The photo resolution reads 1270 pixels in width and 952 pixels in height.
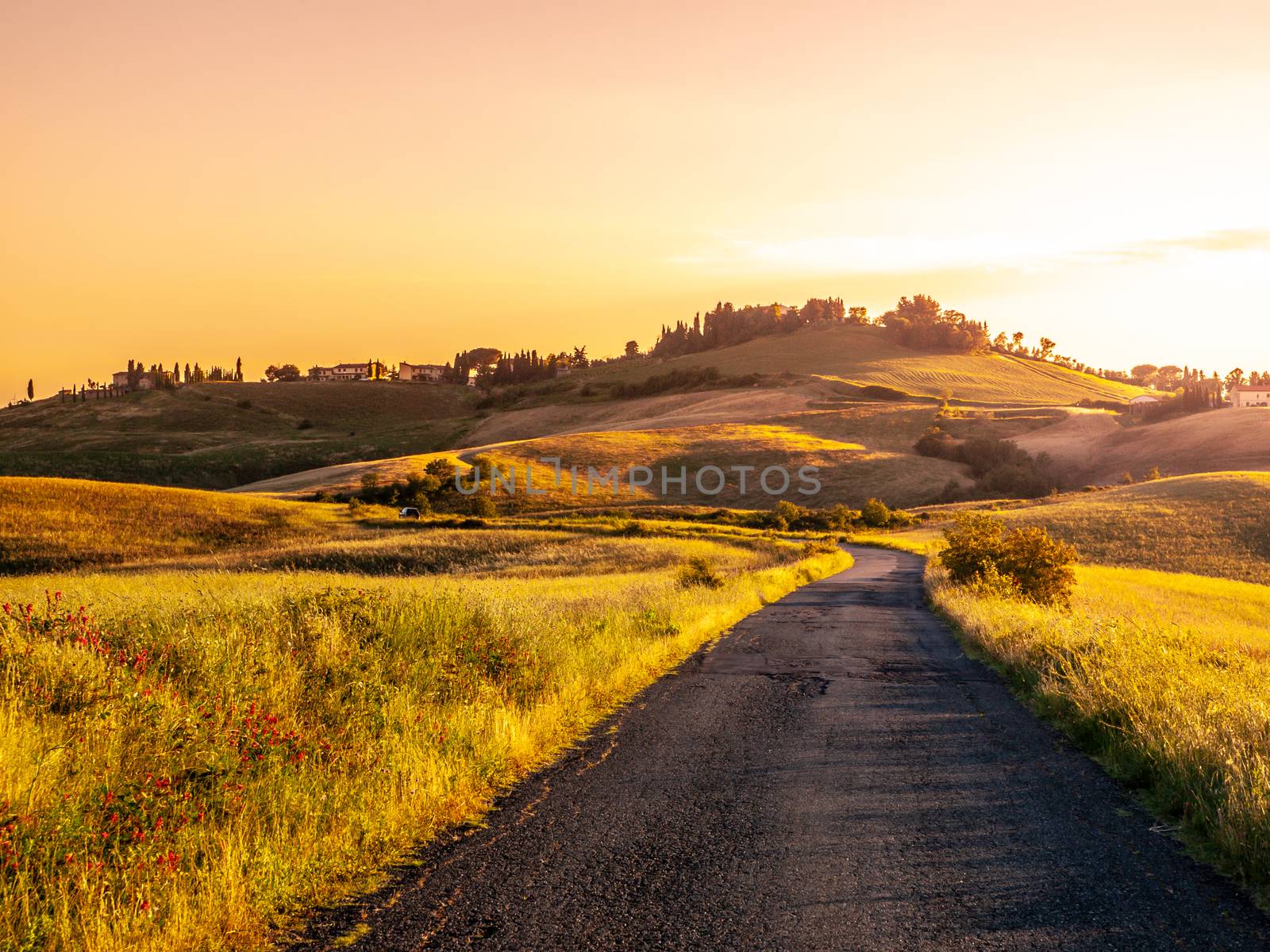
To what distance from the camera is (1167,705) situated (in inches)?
360

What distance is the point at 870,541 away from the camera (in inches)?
2564

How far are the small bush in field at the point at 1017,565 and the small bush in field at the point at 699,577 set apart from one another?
7.57 m

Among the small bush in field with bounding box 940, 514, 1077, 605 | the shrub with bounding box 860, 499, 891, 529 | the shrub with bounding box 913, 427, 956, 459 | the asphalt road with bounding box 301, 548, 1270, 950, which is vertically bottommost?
the shrub with bounding box 860, 499, 891, 529

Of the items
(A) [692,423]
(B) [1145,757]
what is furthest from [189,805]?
(A) [692,423]

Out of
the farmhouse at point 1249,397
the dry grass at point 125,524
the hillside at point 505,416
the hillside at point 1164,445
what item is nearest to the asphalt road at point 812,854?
the dry grass at point 125,524

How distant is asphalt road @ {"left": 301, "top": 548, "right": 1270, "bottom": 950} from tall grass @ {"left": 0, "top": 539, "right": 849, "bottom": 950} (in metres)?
0.56

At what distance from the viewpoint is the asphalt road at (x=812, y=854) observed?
5.08 metres

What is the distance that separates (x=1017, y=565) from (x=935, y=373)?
513 feet

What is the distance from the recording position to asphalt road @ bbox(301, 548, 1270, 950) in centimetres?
508

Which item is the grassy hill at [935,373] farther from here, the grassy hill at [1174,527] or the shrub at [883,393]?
the grassy hill at [1174,527]

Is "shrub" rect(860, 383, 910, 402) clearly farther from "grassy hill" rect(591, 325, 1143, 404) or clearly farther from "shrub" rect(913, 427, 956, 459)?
"shrub" rect(913, 427, 956, 459)

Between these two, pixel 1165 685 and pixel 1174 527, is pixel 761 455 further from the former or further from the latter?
pixel 1165 685

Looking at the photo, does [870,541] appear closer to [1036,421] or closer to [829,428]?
[829,428]

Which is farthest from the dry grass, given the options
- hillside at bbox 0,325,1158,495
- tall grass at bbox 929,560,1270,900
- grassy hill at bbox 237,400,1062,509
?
tall grass at bbox 929,560,1270,900
